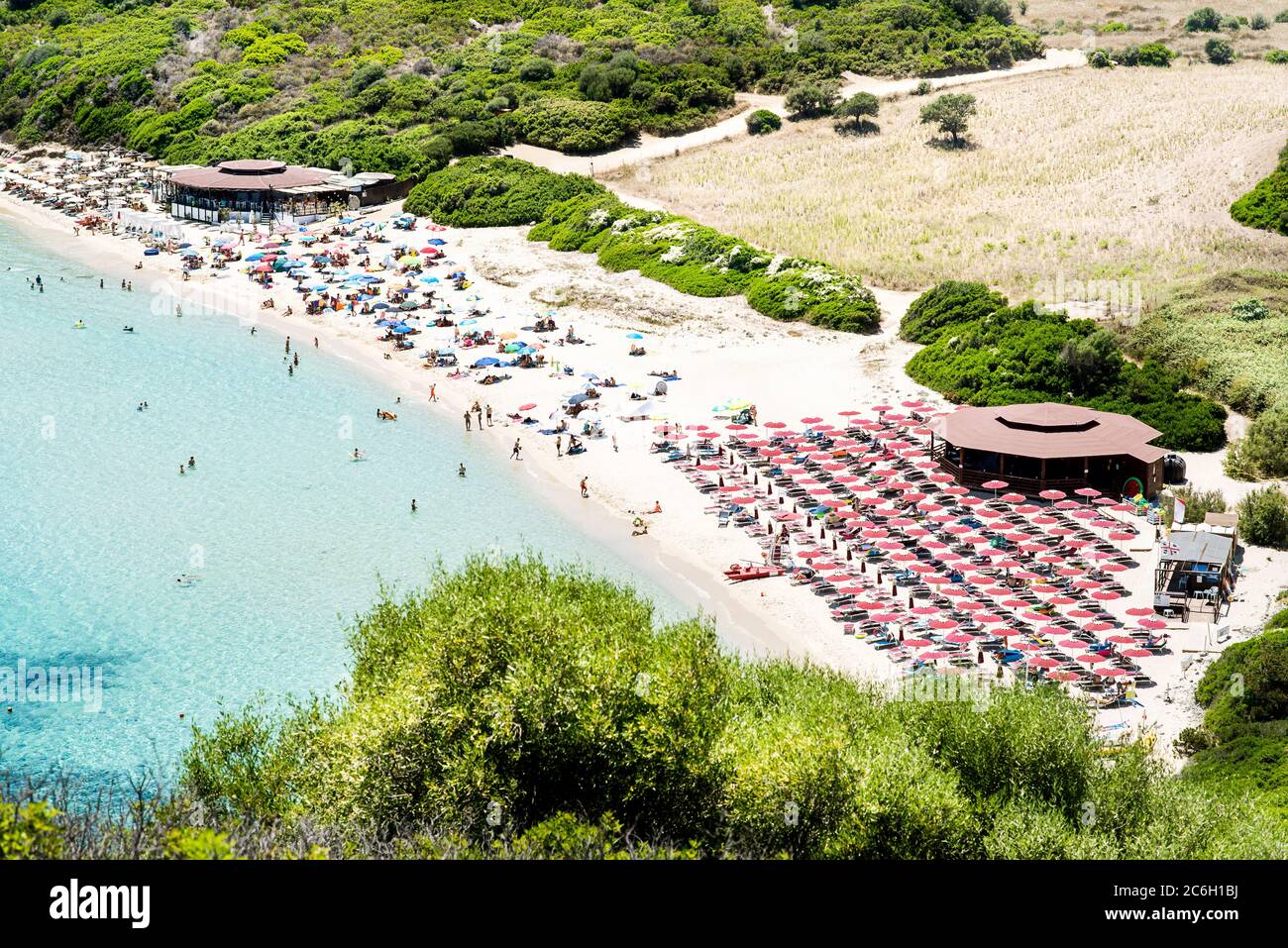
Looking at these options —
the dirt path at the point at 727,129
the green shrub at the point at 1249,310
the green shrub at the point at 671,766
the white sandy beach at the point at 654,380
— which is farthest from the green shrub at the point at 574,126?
the green shrub at the point at 671,766

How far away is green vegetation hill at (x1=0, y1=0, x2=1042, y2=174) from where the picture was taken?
9706 centimetres

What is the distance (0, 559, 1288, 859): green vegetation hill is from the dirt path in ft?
206

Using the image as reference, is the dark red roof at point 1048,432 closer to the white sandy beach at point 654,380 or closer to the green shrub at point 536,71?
the white sandy beach at point 654,380

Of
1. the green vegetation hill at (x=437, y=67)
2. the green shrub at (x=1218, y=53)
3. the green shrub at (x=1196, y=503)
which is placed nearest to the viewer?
the green shrub at (x=1196, y=503)

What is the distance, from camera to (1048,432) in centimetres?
4591

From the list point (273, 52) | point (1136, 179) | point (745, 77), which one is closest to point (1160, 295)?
point (1136, 179)

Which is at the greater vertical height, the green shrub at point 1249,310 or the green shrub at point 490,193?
the green shrub at point 1249,310

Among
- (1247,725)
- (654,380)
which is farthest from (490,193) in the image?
(1247,725)

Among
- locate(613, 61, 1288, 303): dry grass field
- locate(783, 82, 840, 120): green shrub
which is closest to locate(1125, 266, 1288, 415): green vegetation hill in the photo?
locate(613, 61, 1288, 303): dry grass field

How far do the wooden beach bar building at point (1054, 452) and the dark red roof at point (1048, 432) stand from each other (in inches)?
1.1

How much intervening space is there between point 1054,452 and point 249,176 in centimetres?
6101

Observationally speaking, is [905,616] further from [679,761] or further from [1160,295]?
[1160,295]

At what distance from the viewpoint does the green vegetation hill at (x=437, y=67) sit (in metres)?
97.1

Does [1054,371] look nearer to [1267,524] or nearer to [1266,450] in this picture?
[1266,450]
